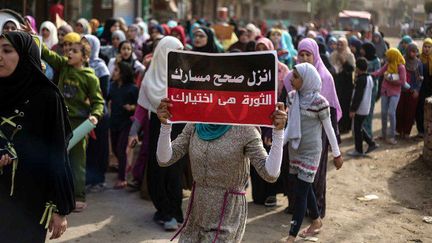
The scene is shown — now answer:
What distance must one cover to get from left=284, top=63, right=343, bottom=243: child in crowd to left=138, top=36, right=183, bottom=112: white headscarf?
1177 millimetres

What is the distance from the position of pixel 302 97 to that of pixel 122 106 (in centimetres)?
257

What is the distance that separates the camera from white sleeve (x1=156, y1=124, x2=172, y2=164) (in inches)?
137

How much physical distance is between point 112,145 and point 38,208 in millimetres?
4543

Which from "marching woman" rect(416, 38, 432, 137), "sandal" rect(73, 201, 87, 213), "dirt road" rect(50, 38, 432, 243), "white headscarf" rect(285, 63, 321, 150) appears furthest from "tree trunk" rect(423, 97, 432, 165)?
"sandal" rect(73, 201, 87, 213)

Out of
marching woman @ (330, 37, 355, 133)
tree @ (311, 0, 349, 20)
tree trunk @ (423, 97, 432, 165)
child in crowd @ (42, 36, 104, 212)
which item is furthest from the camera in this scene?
tree @ (311, 0, 349, 20)

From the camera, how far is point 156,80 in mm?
5941

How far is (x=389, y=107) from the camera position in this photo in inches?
412

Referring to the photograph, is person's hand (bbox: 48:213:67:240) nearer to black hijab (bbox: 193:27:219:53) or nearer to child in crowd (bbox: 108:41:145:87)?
black hijab (bbox: 193:27:219:53)

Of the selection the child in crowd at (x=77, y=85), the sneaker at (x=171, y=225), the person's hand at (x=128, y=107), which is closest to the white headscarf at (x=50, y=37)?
the person's hand at (x=128, y=107)

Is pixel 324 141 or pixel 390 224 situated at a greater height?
pixel 324 141

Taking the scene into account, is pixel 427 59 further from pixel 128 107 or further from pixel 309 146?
pixel 309 146

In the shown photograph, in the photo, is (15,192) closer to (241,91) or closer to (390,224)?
(241,91)

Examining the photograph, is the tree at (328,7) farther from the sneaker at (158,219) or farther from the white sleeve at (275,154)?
the white sleeve at (275,154)

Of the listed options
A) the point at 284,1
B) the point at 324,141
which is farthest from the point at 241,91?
the point at 284,1
